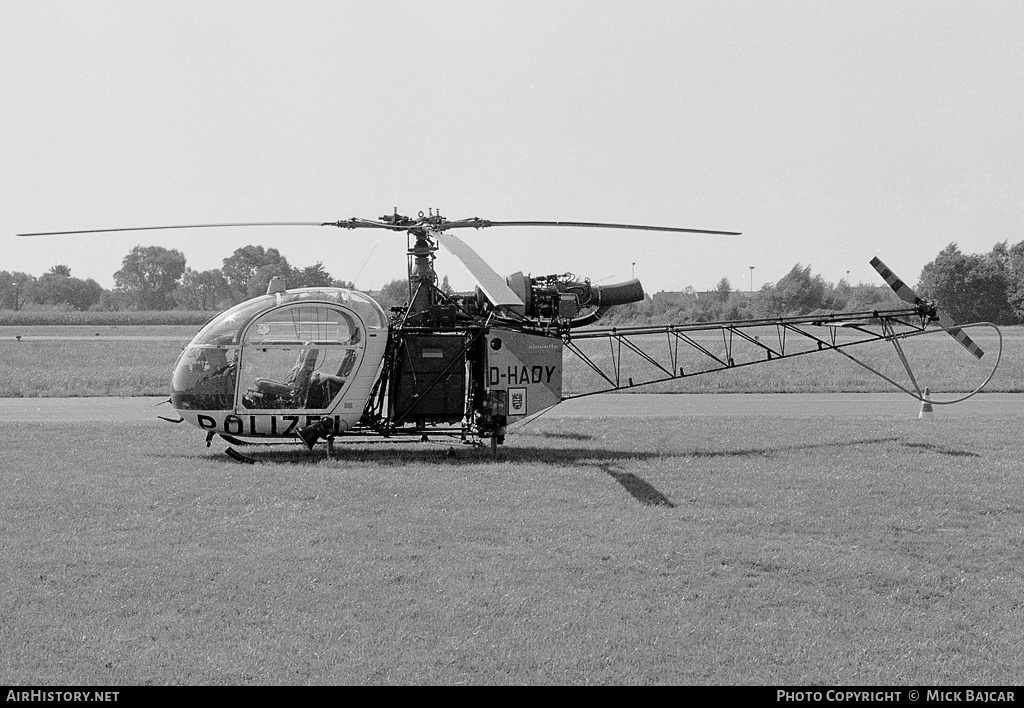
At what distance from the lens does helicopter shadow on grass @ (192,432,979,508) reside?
43.4 feet

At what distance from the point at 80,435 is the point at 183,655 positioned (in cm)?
1166

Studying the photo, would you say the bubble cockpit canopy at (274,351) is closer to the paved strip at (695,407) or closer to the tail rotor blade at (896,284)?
the paved strip at (695,407)

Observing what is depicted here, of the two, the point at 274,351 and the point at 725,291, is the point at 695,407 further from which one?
the point at 725,291

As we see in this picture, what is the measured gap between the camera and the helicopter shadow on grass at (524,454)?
521 inches

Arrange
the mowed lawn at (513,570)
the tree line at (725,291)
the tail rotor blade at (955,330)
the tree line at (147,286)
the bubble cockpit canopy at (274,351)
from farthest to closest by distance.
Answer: the tree line at (147,286)
the tree line at (725,291)
the tail rotor blade at (955,330)
the bubble cockpit canopy at (274,351)
the mowed lawn at (513,570)

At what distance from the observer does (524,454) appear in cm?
1427

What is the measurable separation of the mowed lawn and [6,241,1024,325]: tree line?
18.9m

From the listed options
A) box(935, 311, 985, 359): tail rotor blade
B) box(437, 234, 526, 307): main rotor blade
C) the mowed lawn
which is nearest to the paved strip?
box(935, 311, 985, 359): tail rotor blade

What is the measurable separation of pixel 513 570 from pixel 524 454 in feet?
22.1

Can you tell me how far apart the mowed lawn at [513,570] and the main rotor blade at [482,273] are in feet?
7.60

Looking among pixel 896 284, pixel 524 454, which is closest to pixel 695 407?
pixel 896 284

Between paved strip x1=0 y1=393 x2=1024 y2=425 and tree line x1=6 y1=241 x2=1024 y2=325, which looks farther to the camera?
tree line x1=6 y1=241 x2=1024 y2=325

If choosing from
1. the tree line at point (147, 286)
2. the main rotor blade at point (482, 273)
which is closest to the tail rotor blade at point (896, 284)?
the main rotor blade at point (482, 273)

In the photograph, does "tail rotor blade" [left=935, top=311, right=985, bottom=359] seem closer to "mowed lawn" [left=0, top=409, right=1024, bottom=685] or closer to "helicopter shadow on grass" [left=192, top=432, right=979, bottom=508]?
"helicopter shadow on grass" [left=192, top=432, right=979, bottom=508]
